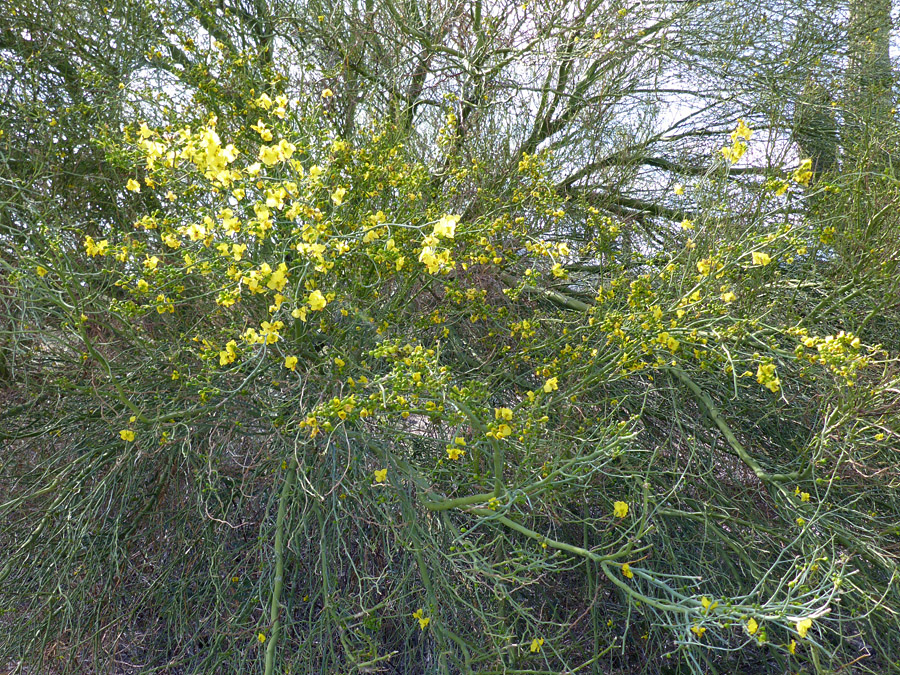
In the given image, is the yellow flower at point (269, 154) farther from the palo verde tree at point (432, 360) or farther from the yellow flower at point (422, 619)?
the yellow flower at point (422, 619)

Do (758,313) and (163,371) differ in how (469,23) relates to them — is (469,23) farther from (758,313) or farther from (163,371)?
(163,371)

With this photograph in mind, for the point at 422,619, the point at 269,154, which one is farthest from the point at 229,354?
the point at 422,619

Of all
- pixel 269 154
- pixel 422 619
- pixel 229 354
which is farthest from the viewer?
pixel 422 619

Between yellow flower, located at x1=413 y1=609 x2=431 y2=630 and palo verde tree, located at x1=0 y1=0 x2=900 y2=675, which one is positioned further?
yellow flower, located at x1=413 y1=609 x2=431 y2=630

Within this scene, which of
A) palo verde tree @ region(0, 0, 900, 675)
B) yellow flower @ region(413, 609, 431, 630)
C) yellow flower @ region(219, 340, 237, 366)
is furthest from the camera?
yellow flower @ region(413, 609, 431, 630)

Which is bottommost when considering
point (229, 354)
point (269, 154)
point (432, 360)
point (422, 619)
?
point (422, 619)

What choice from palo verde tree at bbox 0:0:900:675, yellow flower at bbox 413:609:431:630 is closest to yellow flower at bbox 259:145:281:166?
palo verde tree at bbox 0:0:900:675

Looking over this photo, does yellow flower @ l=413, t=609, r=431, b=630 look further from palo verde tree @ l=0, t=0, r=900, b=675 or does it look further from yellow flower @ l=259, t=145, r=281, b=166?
yellow flower @ l=259, t=145, r=281, b=166

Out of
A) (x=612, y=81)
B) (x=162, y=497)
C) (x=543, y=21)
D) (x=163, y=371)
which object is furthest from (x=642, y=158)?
(x=162, y=497)

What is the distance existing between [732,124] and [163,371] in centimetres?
387

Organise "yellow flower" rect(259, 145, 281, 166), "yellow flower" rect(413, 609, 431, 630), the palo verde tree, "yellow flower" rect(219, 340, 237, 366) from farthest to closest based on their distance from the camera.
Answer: "yellow flower" rect(413, 609, 431, 630)
the palo verde tree
"yellow flower" rect(219, 340, 237, 366)
"yellow flower" rect(259, 145, 281, 166)

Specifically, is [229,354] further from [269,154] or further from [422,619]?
[422,619]

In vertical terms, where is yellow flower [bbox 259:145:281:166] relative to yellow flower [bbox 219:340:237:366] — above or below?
above

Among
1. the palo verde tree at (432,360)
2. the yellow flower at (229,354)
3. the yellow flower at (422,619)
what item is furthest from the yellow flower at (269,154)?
the yellow flower at (422,619)
